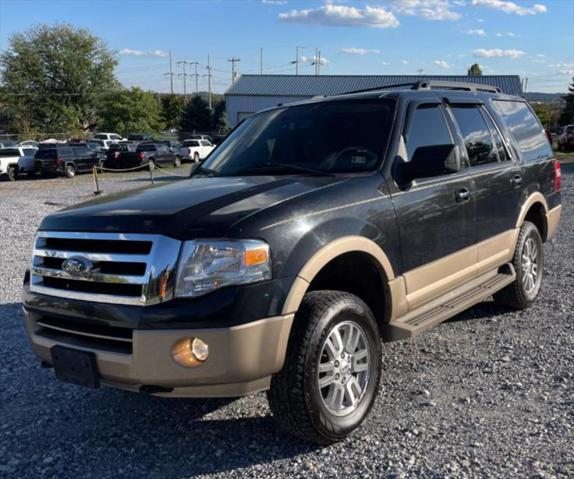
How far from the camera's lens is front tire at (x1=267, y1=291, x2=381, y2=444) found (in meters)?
3.20

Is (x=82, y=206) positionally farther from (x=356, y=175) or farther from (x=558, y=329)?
(x=558, y=329)

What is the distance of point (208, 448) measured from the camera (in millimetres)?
3504

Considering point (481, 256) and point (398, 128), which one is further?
point (481, 256)

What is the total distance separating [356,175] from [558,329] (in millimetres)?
2667

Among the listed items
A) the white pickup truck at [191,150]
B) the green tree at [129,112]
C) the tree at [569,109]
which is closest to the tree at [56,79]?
the green tree at [129,112]

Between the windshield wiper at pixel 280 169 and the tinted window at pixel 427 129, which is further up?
the tinted window at pixel 427 129

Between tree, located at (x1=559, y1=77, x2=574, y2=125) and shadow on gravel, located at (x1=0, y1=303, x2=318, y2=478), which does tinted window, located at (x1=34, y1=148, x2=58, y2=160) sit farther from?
tree, located at (x1=559, y1=77, x2=574, y2=125)

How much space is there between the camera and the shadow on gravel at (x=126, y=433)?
3.34 metres

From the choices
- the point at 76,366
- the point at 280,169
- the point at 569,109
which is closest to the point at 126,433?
the point at 76,366

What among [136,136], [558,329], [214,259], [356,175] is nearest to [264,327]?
[214,259]

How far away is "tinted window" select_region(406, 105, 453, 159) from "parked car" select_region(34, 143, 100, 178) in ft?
93.1

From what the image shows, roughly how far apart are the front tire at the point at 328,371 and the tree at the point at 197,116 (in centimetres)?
7580

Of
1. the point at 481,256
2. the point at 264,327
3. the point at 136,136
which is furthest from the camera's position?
the point at 136,136

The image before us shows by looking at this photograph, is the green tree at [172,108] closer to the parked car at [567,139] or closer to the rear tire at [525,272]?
the parked car at [567,139]
